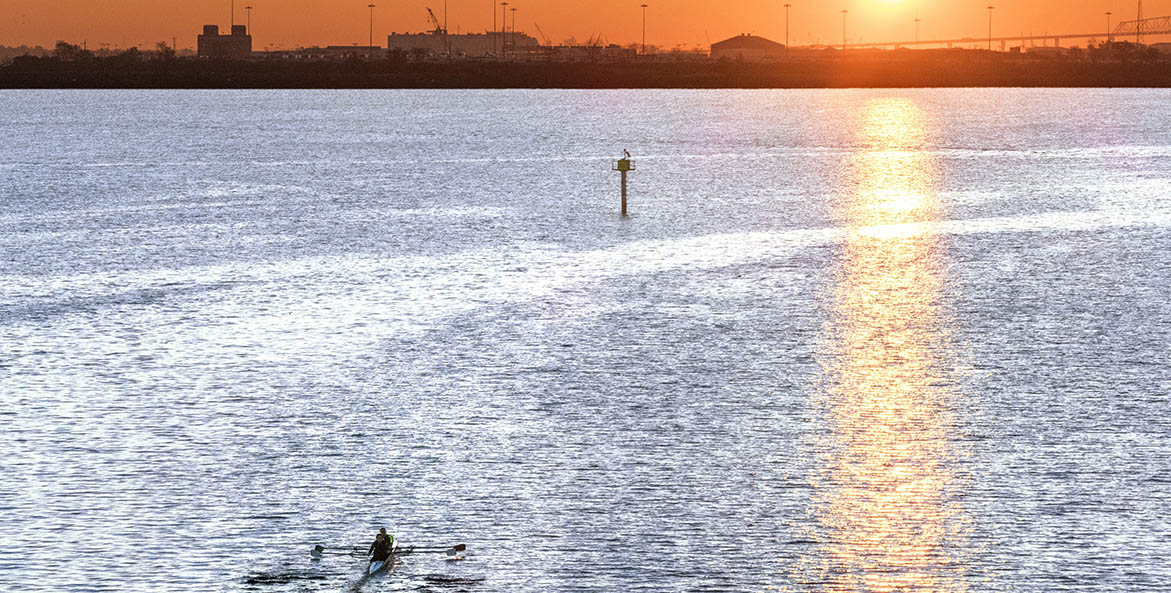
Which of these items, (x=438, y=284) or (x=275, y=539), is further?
(x=438, y=284)

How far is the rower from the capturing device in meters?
17.3

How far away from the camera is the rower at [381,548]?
1734cm

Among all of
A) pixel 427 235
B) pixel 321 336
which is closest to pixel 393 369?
pixel 321 336

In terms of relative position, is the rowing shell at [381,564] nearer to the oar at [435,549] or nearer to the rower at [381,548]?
the rower at [381,548]

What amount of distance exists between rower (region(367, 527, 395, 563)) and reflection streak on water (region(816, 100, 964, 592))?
480 centimetres

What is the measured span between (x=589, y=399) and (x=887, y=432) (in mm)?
5165

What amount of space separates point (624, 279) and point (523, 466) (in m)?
20.8

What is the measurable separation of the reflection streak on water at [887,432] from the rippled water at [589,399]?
81mm

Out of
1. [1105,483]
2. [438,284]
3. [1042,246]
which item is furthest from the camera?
[1042,246]

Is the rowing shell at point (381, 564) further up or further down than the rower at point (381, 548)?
further down

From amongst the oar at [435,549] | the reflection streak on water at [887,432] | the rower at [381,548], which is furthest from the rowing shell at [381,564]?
the reflection streak on water at [887,432]

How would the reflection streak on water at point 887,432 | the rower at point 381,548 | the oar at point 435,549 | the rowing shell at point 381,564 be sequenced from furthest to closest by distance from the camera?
1. the oar at point 435,549
2. the reflection streak on water at point 887,432
3. the rower at point 381,548
4. the rowing shell at point 381,564

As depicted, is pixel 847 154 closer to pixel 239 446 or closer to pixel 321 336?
pixel 321 336

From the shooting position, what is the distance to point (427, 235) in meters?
54.2
